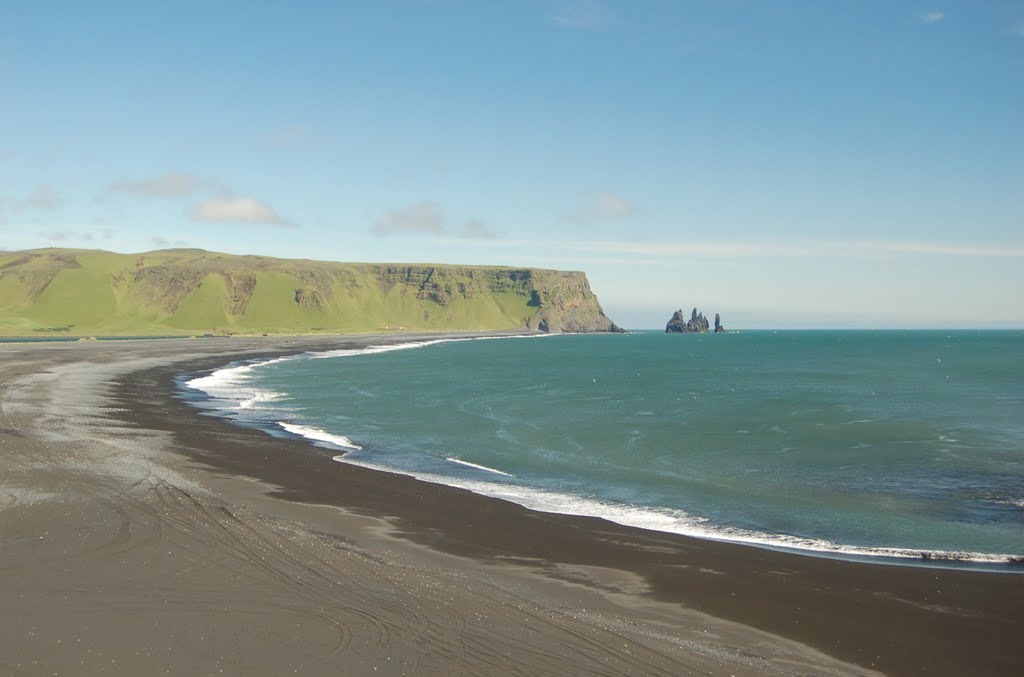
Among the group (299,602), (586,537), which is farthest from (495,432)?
(299,602)

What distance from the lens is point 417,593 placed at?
12984 millimetres

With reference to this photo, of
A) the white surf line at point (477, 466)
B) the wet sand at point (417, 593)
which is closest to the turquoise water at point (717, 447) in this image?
the white surf line at point (477, 466)

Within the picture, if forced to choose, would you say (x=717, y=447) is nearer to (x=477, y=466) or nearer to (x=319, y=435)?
(x=477, y=466)

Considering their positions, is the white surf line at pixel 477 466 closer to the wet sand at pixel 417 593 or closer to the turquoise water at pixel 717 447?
the turquoise water at pixel 717 447

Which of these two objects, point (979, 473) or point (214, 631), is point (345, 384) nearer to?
point (979, 473)

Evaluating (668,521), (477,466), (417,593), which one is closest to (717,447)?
(477,466)

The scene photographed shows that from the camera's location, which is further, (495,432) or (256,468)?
(495,432)

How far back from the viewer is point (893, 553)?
1691 centimetres

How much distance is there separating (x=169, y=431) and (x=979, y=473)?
3287 cm

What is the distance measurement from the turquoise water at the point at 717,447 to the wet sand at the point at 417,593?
299 centimetres

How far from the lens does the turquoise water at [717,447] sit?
66.3 ft

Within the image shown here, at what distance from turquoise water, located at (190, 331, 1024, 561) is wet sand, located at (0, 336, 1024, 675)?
2.99m

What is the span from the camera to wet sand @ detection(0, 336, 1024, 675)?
10391 millimetres

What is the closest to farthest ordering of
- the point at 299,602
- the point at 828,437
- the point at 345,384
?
the point at 299,602
the point at 828,437
the point at 345,384
